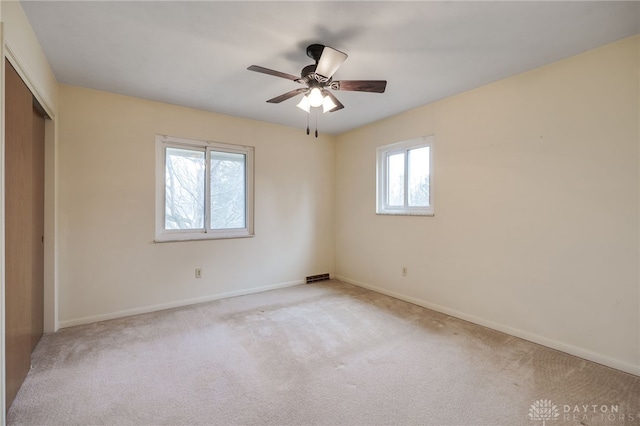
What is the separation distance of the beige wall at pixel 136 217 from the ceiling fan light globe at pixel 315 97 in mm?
1853

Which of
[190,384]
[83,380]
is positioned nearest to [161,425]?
[190,384]

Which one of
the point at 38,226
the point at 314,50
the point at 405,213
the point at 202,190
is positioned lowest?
the point at 38,226

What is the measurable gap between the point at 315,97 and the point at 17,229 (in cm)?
216

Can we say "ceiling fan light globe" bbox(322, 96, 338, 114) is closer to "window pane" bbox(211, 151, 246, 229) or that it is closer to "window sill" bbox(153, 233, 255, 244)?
"window pane" bbox(211, 151, 246, 229)

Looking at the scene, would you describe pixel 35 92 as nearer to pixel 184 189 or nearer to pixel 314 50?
pixel 184 189

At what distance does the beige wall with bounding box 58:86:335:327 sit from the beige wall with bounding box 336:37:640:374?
1864 millimetres

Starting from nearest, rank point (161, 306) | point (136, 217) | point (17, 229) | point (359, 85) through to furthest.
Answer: point (17, 229), point (359, 85), point (136, 217), point (161, 306)

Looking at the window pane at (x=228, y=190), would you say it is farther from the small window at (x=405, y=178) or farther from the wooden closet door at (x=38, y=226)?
the small window at (x=405, y=178)

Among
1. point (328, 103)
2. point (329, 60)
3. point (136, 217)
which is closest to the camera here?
point (329, 60)

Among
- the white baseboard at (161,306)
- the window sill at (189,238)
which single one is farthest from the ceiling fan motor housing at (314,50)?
the white baseboard at (161,306)

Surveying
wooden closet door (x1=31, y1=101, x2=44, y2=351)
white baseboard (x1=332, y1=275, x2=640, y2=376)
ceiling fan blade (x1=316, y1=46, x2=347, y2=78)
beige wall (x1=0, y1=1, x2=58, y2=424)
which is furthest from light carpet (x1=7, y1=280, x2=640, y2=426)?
ceiling fan blade (x1=316, y1=46, x2=347, y2=78)

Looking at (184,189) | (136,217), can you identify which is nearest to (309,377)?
(136,217)

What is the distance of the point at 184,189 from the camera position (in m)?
3.55

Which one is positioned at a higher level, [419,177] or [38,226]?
[419,177]
